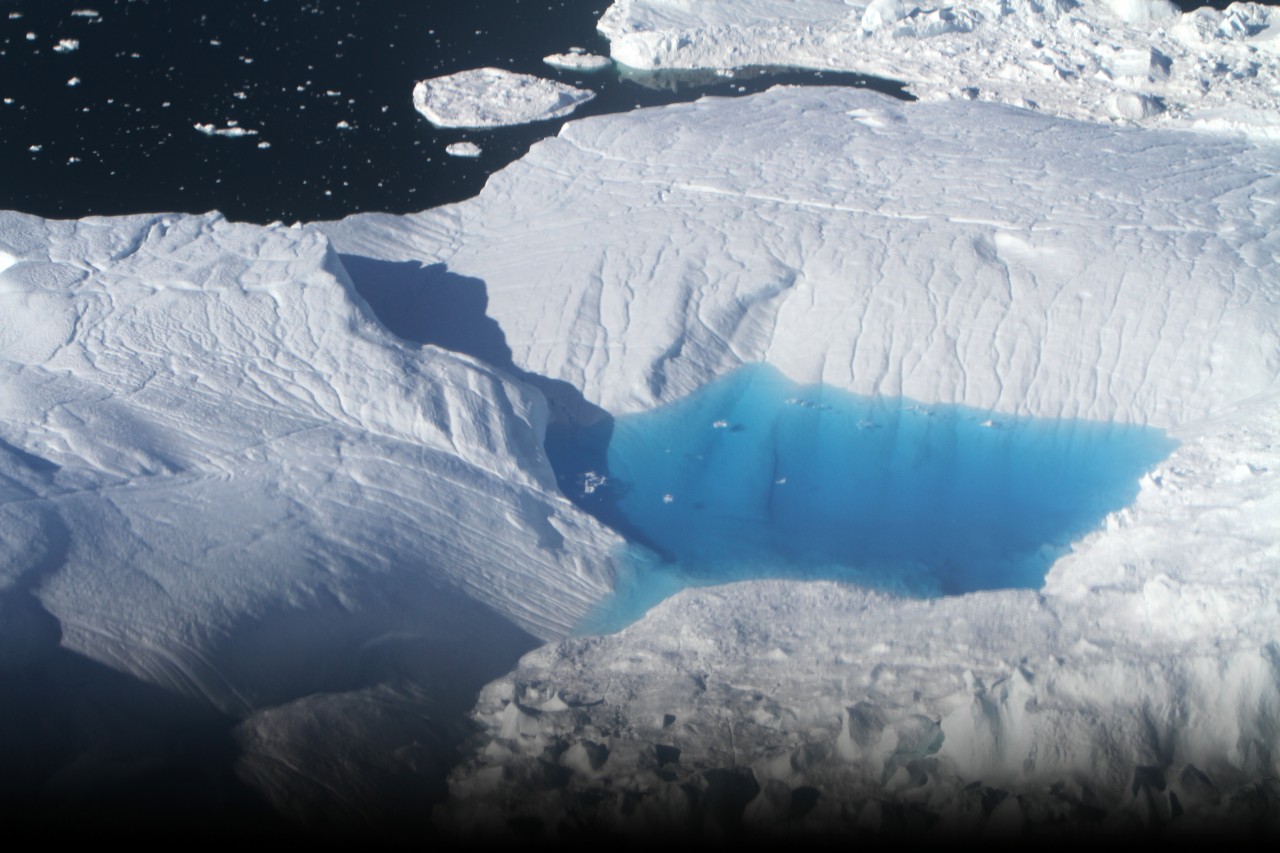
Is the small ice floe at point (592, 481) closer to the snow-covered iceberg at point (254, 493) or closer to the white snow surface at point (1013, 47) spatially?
the snow-covered iceberg at point (254, 493)

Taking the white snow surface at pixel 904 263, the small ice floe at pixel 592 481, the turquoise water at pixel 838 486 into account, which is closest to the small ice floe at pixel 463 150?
the white snow surface at pixel 904 263

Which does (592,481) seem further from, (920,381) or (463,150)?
(463,150)

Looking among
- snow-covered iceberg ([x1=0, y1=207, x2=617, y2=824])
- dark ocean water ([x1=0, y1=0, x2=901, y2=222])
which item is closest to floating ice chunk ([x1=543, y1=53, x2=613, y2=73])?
dark ocean water ([x1=0, y1=0, x2=901, y2=222])

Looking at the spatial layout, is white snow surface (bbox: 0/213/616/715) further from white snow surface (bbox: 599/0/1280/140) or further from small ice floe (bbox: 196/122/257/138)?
white snow surface (bbox: 599/0/1280/140)

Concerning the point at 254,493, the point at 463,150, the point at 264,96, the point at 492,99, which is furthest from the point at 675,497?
the point at 264,96

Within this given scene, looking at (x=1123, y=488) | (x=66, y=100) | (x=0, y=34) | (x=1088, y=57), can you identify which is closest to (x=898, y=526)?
(x=1123, y=488)

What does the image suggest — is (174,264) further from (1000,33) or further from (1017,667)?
(1000,33)
